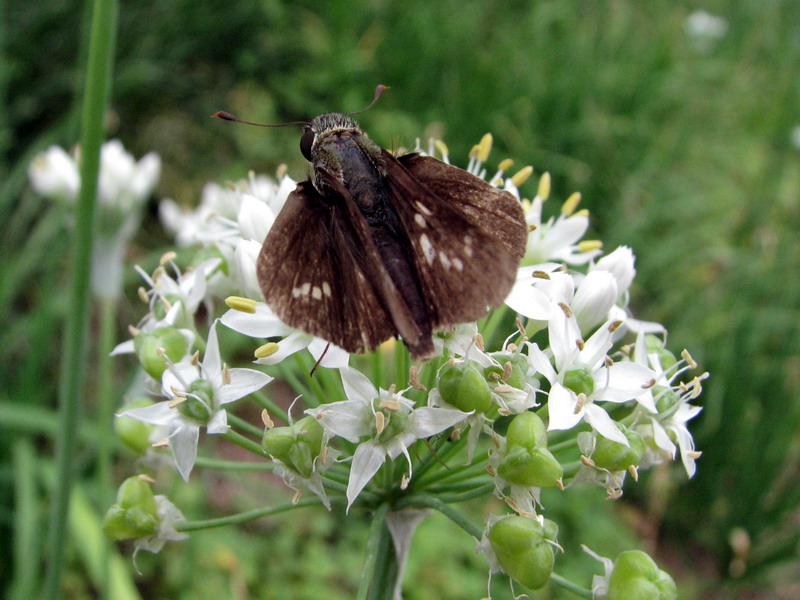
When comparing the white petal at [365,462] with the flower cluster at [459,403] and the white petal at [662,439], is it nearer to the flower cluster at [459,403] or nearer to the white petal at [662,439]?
the flower cluster at [459,403]

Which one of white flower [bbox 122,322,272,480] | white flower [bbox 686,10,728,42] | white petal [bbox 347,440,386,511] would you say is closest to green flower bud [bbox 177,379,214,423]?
white flower [bbox 122,322,272,480]

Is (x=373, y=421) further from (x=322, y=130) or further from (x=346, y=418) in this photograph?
(x=322, y=130)

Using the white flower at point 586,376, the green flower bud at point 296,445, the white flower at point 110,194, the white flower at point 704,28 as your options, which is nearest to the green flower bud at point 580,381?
the white flower at point 586,376

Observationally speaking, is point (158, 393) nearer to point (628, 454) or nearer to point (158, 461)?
point (158, 461)

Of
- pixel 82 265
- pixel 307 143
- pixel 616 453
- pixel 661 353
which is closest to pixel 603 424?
pixel 616 453

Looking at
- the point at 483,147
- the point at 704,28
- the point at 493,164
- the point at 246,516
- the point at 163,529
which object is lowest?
the point at 493,164
